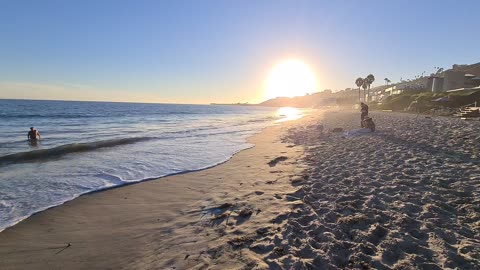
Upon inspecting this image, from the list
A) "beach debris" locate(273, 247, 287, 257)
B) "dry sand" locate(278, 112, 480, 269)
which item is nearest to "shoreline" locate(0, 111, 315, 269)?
"beach debris" locate(273, 247, 287, 257)

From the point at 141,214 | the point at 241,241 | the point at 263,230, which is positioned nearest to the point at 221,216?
the point at 263,230

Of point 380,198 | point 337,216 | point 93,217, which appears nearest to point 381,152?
point 380,198

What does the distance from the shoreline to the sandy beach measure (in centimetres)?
2

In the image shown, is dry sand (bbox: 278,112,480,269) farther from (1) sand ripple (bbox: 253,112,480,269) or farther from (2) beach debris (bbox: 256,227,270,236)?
(2) beach debris (bbox: 256,227,270,236)

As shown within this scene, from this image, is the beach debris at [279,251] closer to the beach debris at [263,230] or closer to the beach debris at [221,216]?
the beach debris at [263,230]

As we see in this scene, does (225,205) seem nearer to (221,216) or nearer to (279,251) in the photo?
(221,216)

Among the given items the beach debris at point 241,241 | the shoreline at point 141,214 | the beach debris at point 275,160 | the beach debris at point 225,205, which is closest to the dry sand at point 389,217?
the beach debris at point 241,241

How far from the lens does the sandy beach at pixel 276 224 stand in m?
3.89

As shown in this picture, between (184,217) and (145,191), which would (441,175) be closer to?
(184,217)

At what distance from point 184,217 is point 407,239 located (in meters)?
3.90

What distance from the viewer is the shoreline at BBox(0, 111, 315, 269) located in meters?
4.33

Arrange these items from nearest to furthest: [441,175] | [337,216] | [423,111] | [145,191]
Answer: [337,216] < [441,175] < [145,191] < [423,111]

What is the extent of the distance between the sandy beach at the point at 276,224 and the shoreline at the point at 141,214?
0.08ft

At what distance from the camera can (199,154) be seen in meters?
13.9
